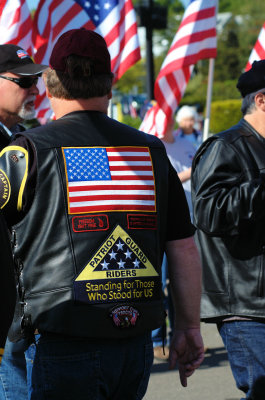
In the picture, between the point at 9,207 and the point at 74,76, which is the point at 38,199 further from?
the point at 74,76

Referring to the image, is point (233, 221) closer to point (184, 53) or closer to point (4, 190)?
point (4, 190)

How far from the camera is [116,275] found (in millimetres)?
2496

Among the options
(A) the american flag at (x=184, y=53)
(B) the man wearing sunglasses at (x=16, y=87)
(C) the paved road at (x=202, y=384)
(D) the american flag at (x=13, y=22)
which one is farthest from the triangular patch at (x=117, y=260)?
(A) the american flag at (x=184, y=53)

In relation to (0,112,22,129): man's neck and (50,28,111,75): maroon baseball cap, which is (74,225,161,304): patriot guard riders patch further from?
(0,112,22,129): man's neck

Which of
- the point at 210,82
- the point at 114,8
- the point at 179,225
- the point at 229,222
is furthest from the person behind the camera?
the point at 210,82

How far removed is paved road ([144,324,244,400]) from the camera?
5520 mm

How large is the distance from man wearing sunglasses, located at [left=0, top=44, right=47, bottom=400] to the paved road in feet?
6.84

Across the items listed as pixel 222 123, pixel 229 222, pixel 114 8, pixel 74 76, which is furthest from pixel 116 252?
pixel 222 123

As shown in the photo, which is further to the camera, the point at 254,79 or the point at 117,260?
the point at 254,79

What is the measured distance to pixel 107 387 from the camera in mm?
2479

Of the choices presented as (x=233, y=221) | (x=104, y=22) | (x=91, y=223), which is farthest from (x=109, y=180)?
(x=104, y=22)

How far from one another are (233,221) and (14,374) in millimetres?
1299

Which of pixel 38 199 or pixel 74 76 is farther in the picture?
pixel 74 76

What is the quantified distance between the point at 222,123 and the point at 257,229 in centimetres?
3496
